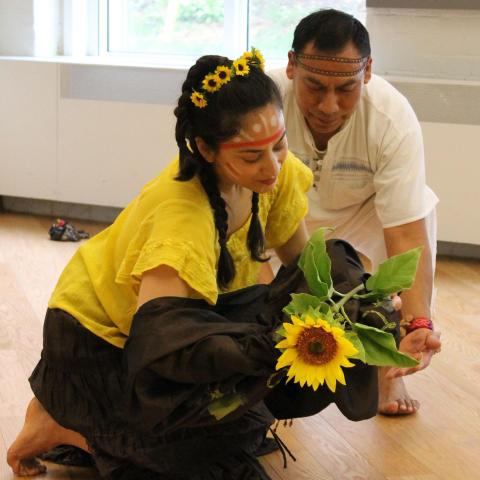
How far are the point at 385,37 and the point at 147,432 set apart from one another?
2.30 m

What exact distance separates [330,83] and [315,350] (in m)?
0.81

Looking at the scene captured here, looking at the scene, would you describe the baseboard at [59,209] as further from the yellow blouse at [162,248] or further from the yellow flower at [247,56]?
the yellow flower at [247,56]

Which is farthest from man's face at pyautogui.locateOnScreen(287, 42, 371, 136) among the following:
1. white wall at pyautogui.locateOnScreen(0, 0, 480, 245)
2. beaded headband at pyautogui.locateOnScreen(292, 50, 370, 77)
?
white wall at pyautogui.locateOnScreen(0, 0, 480, 245)

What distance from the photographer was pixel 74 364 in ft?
5.87

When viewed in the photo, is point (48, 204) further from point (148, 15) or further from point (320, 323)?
point (320, 323)

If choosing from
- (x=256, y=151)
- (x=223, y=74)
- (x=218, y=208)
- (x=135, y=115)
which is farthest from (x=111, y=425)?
(x=135, y=115)

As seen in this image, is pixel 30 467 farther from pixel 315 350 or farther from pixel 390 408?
pixel 390 408

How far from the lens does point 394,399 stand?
2.21 meters

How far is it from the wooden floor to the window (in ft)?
5.09

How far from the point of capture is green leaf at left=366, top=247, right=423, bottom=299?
Result: 5.20 ft

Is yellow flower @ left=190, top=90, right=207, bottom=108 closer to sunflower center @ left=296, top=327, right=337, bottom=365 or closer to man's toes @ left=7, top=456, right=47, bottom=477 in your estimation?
sunflower center @ left=296, top=327, right=337, bottom=365

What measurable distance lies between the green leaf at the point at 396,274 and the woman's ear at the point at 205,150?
14.3 inches

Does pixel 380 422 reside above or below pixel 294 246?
below

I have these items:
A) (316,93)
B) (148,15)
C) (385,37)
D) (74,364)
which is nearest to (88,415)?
(74,364)
